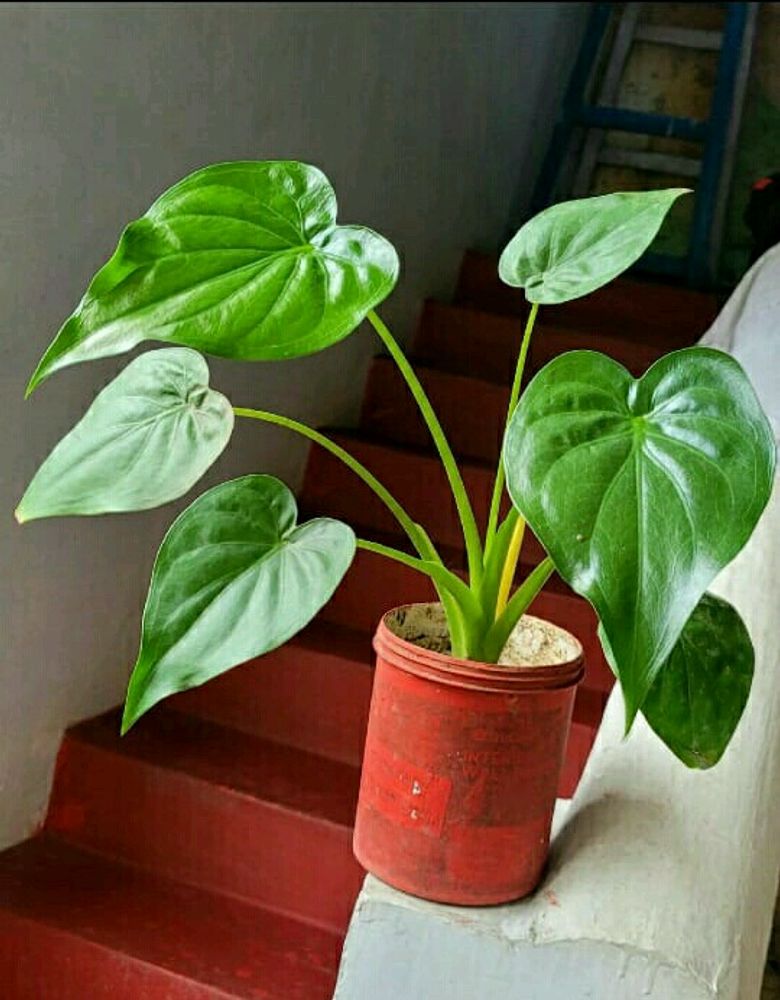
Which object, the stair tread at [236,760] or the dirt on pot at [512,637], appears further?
the stair tread at [236,760]

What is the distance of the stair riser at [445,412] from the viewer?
269 cm

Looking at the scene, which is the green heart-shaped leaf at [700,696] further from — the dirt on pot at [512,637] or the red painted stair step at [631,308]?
the red painted stair step at [631,308]

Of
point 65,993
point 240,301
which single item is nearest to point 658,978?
point 240,301

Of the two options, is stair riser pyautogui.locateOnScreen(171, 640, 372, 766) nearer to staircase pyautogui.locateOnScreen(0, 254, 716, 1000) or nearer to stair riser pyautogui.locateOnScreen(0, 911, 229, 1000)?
staircase pyautogui.locateOnScreen(0, 254, 716, 1000)

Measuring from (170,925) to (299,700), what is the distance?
1.49 feet

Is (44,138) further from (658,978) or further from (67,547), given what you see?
(658,978)

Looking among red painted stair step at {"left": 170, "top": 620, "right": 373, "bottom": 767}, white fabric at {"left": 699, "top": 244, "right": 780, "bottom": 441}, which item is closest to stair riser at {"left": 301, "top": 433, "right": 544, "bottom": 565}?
red painted stair step at {"left": 170, "top": 620, "right": 373, "bottom": 767}

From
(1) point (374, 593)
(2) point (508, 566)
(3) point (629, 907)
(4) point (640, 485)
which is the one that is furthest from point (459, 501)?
(1) point (374, 593)

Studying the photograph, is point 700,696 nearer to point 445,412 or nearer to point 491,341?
point 445,412

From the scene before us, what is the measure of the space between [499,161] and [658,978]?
2681 mm

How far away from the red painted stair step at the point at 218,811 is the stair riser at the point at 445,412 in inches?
34.7

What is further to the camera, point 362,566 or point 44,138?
point 362,566

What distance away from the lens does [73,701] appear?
6.70 ft

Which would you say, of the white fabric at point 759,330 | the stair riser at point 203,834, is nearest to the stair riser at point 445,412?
the white fabric at point 759,330
